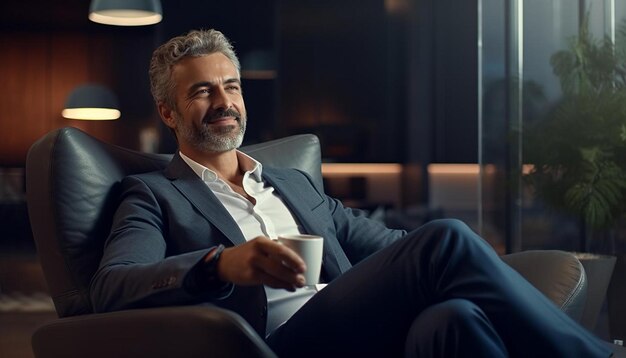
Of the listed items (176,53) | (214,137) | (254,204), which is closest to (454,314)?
(254,204)

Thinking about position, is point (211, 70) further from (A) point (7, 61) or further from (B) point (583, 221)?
(A) point (7, 61)

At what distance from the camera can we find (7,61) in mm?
5844

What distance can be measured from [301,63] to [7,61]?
216 centimetres

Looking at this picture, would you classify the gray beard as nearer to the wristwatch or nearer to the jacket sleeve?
the jacket sleeve

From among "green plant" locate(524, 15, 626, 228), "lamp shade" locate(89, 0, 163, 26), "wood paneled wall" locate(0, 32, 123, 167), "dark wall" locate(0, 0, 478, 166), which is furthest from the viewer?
"dark wall" locate(0, 0, 478, 166)

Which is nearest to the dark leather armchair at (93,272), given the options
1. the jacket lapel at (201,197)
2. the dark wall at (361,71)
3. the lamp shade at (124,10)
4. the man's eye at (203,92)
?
the jacket lapel at (201,197)

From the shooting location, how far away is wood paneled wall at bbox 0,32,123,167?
5.84 m

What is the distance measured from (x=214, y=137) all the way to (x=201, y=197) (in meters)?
0.22

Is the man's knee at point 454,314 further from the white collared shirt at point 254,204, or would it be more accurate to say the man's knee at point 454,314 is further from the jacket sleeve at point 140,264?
the white collared shirt at point 254,204

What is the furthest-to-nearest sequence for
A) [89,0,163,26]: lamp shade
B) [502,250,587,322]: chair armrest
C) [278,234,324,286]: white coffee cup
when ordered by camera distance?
[89,0,163,26]: lamp shade → [502,250,587,322]: chair armrest → [278,234,324,286]: white coffee cup

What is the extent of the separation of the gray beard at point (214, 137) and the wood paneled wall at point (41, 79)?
13.3ft

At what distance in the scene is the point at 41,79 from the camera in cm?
590

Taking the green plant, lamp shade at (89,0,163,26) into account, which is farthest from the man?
lamp shade at (89,0,163,26)

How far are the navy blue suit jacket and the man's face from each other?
0.09 meters
